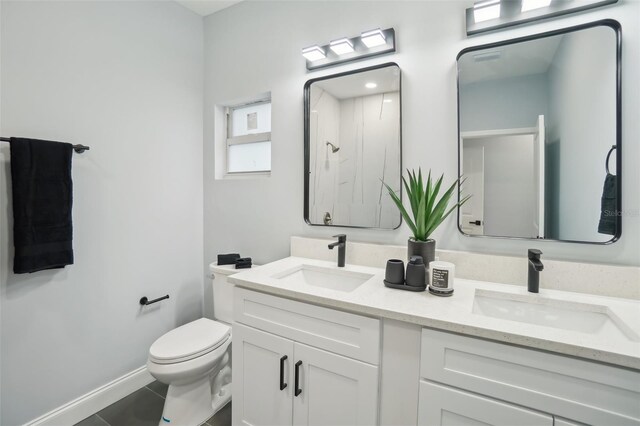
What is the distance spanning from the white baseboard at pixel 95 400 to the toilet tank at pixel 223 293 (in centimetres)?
64

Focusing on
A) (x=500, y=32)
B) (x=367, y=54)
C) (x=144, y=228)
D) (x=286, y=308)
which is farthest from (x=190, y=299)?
(x=500, y=32)

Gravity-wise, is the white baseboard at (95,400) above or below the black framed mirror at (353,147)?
below

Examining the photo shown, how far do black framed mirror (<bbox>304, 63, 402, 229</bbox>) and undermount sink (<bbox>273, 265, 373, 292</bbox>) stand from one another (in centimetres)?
30

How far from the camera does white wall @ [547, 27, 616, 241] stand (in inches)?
44.4

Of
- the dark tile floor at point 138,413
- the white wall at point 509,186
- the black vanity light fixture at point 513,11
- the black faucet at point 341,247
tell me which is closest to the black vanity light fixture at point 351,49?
the black vanity light fixture at point 513,11

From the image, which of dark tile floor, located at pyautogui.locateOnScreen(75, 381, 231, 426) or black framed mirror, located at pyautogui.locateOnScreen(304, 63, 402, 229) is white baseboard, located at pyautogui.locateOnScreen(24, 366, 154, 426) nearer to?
dark tile floor, located at pyautogui.locateOnScreen(75, 381, 231, 426)

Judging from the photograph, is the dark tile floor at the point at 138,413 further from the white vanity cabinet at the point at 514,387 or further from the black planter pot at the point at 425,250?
the black planter pot at the point at 425,250

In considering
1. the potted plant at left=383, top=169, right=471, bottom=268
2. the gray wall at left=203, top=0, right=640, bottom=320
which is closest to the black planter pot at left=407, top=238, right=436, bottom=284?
Result: the potted plant at left=383, top=169, right=471, bottom=268

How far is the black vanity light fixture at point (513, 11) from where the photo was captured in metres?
1.16

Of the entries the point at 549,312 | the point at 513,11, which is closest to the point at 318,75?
the point at 513,11

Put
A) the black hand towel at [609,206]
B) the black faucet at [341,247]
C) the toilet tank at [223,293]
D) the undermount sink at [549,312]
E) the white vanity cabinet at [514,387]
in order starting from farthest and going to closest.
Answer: the toilet tank at [223,293] → the black faucet at [341,247] → the black hand towel at [609,206] → the undermount sink at [549,312] → the white vanity cabinet at [514,387]

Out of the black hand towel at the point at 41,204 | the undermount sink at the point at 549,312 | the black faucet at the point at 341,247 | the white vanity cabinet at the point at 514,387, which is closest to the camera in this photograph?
the white vanity cabinet at the point at 514,387

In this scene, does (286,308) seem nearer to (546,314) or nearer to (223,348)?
(223,348)

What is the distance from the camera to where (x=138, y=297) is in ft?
6.14
